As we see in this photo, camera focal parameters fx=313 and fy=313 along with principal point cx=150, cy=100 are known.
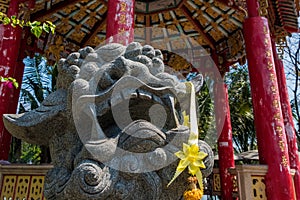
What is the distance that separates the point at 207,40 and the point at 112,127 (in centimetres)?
805

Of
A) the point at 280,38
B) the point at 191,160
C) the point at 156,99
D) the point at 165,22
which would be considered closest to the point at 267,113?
the point at 280,38

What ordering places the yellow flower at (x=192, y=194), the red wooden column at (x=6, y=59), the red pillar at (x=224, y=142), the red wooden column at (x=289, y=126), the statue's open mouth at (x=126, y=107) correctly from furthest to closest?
the red pillar at (x=224, y=142)
the red wooden column at (x=289, y=126)
the red wooden column at (x=6, y=59)
the statue's open mouth at (x=126, y=107)
the yellow flower at (x=192, y=194)

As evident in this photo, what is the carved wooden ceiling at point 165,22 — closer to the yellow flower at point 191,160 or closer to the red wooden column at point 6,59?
the red wooden column at point 6,59

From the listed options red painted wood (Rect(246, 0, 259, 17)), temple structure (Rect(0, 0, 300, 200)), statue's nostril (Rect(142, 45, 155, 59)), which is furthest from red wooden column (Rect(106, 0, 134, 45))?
red painted wood (Rect(246, 0, 259, 17))

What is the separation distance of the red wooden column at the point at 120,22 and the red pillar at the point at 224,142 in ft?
15.1

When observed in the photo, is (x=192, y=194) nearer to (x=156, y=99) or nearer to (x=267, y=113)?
(x=156, y=99)

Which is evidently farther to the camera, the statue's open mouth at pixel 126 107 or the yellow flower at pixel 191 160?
the statue's open mouth at pixel 126 107

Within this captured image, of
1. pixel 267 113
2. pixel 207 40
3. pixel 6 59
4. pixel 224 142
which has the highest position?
pixel 207 40

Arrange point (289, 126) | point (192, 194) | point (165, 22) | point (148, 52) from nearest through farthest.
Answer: point (192, 194) < point (148, 52) < point (289, 126) < point (165, 22)

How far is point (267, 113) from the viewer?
473 cm

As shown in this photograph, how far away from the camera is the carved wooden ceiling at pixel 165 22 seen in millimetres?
8197

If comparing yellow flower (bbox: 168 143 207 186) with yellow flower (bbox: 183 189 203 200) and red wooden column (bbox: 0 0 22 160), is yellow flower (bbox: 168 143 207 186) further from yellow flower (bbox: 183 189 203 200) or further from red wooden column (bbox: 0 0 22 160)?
red wooden column (bbox: 0 0 22 160)

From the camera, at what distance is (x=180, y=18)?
9000 millimetres

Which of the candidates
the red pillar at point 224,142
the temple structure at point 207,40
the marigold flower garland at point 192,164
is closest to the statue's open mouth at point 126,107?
the marigold flower garland at point 192,164
